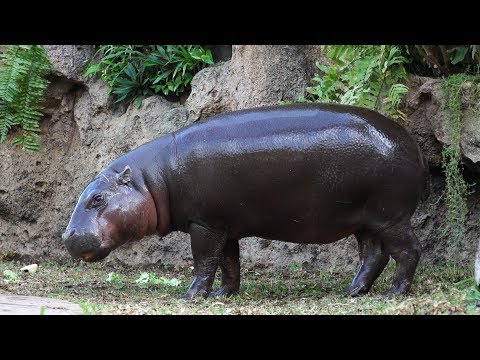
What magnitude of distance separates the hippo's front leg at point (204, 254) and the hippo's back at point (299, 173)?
9 cm

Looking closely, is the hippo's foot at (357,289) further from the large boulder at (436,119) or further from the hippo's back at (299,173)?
the large boulder at (436,119)

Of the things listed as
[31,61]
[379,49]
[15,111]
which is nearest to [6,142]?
[15,111]

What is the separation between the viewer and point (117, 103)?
10.5m

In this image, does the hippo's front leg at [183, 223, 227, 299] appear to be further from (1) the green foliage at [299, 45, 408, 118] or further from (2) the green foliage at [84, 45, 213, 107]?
(2) the green foliage at [84, 45, 213, 107]

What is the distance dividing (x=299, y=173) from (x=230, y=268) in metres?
1.19

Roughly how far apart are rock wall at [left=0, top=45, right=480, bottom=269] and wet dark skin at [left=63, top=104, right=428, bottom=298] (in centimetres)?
162

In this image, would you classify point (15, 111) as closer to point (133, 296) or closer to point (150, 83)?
point (150, 83)

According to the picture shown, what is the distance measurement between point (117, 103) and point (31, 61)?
45.8 inches

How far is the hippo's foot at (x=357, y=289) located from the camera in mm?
7059

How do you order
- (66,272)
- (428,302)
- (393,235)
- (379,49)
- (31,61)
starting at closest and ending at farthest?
(428,302)
(393,235)
(379,49)
(66,272)
(31,61)

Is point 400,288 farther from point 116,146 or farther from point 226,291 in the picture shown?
point 116,146

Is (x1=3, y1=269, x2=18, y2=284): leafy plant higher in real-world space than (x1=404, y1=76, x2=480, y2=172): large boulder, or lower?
lower

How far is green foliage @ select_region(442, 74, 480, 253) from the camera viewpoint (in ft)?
24.7

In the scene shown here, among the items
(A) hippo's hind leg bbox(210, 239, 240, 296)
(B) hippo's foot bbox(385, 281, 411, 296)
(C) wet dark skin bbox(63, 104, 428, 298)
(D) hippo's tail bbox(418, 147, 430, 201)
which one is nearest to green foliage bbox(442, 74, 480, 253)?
(D) hippo's tail bbox(418, 147, 430, 201)
